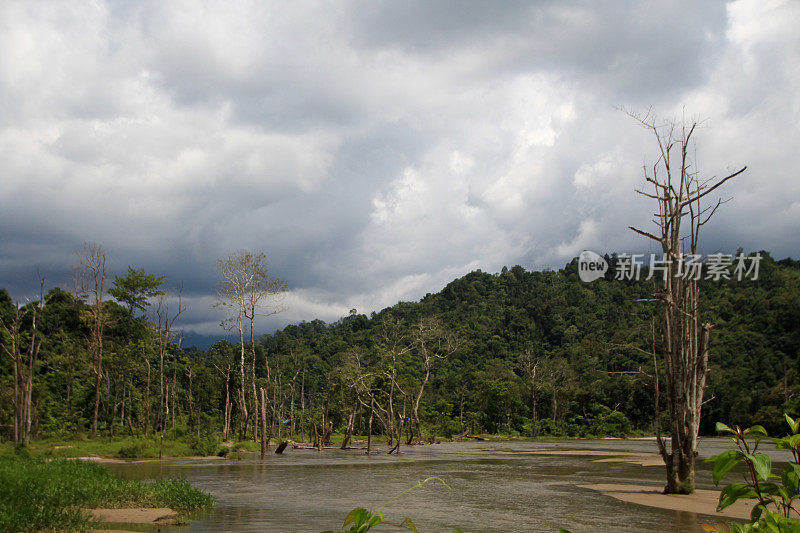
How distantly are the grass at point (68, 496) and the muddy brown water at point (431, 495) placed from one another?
3.45 ft

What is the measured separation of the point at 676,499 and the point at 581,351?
5768 centimetres

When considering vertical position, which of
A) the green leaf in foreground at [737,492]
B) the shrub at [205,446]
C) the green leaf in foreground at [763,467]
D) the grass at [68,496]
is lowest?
the shrub at [205,446]

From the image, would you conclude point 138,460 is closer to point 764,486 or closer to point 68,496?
point 68,496

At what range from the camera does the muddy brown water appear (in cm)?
1262

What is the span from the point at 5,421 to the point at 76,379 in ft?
31.8

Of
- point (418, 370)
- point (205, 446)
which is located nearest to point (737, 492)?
point (205, 446)

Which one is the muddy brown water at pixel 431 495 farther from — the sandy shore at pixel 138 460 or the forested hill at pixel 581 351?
the forested hill at pixel 581 351

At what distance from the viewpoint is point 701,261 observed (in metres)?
18.8

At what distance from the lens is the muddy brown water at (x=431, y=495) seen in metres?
12.6

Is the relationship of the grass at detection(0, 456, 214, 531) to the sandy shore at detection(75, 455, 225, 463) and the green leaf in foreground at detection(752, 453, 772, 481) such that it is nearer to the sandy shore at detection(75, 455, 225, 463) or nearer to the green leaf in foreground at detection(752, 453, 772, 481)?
the green leaf in foreground at detection(752, 453, 772, 481)

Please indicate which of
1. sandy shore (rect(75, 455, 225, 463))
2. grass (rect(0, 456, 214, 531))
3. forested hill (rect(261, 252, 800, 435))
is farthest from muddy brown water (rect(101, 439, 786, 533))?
forested hill (rect(261, 252, 800, 435))

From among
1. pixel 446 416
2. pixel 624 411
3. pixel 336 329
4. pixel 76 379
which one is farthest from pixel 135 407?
pixel 336 329

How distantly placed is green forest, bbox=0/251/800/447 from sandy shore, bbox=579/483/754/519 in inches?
236

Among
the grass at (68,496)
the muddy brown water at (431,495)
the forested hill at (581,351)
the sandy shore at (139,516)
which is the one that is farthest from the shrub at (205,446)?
the sandy shore at (139,516)
